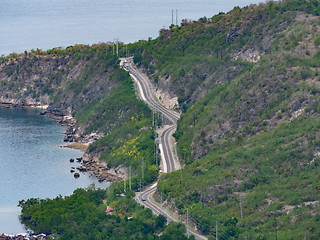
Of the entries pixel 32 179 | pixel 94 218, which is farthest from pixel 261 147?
pixel 32 179

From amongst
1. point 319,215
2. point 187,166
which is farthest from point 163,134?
point 319,215

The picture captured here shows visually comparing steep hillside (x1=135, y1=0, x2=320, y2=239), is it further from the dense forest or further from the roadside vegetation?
the roadside vegetation

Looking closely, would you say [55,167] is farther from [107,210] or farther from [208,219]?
[208,219]

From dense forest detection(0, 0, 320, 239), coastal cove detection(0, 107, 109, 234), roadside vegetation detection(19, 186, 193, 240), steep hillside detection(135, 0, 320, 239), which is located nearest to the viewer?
steep hillside detection(135, 0, 320, 239)

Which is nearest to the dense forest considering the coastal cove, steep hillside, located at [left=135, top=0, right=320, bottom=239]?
steep hillside, located at [left=135, top=0, right=320, bottom=239]

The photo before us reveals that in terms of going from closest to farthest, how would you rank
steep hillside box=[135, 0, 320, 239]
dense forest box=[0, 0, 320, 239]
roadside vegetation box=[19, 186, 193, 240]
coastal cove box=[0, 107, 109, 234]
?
steep hillside box=[135, 0, 320, 239], dense forest box=[0, 0, 320, 239], roadside vegetation box=[19, 186, 193, 240], coastal cove box=[0, 107, 109, 234]

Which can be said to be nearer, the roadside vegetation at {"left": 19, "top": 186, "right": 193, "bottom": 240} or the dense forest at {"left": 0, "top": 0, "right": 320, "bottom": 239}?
the dense forest at {"left": 0, "top": 0, "right": 320, "bottom": 239}

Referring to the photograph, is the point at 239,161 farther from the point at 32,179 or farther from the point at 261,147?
the point at 32,179

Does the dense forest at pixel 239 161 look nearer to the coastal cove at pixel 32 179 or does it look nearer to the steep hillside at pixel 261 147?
the steep hillside at pixel 261 147
